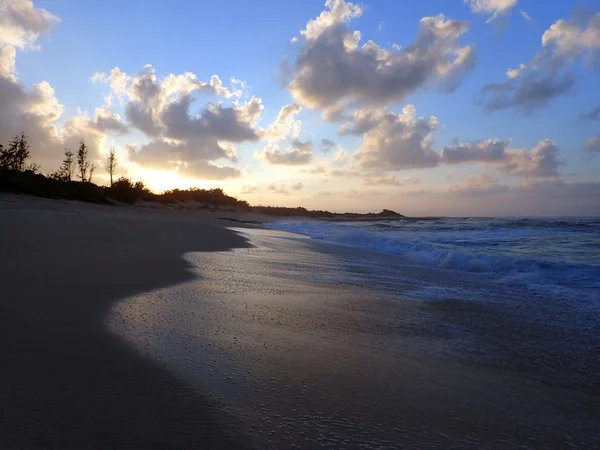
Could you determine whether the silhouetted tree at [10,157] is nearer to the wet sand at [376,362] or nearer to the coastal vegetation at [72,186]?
the coastal vegetation at [72,186]

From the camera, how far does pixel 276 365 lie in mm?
2307

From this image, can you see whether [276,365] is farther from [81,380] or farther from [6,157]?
[6,157]

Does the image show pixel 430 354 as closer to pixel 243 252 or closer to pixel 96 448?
pixel 96 448

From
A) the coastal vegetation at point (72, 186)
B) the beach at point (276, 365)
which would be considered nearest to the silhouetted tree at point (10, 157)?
the coastal vegetation at point (72, 186)

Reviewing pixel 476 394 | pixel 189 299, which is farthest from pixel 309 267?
pixel 476 394

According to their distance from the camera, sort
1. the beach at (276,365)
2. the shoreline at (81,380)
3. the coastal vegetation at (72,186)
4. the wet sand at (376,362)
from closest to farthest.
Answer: the shoreline at (81,380) → the beach at (276,365) → the wet sand at (376,362) → the coastal vegetation at (72,186)

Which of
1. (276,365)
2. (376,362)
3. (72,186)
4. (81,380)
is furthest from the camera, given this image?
(72,186)

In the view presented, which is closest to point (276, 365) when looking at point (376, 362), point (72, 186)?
point (376, 362)

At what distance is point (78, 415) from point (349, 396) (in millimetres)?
1191

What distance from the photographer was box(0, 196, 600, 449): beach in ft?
5.29

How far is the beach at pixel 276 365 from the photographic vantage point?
1612 millimetres

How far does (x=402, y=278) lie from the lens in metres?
6.24

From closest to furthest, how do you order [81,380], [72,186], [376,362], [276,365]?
1. [81,380]
2. [276,365]
3. [376,362]
4. [72,186]

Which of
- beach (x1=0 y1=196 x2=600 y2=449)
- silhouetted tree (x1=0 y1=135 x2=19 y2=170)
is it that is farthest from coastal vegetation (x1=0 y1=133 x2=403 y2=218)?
beach (x1=0 y1=196 x2=600 y2=449)
